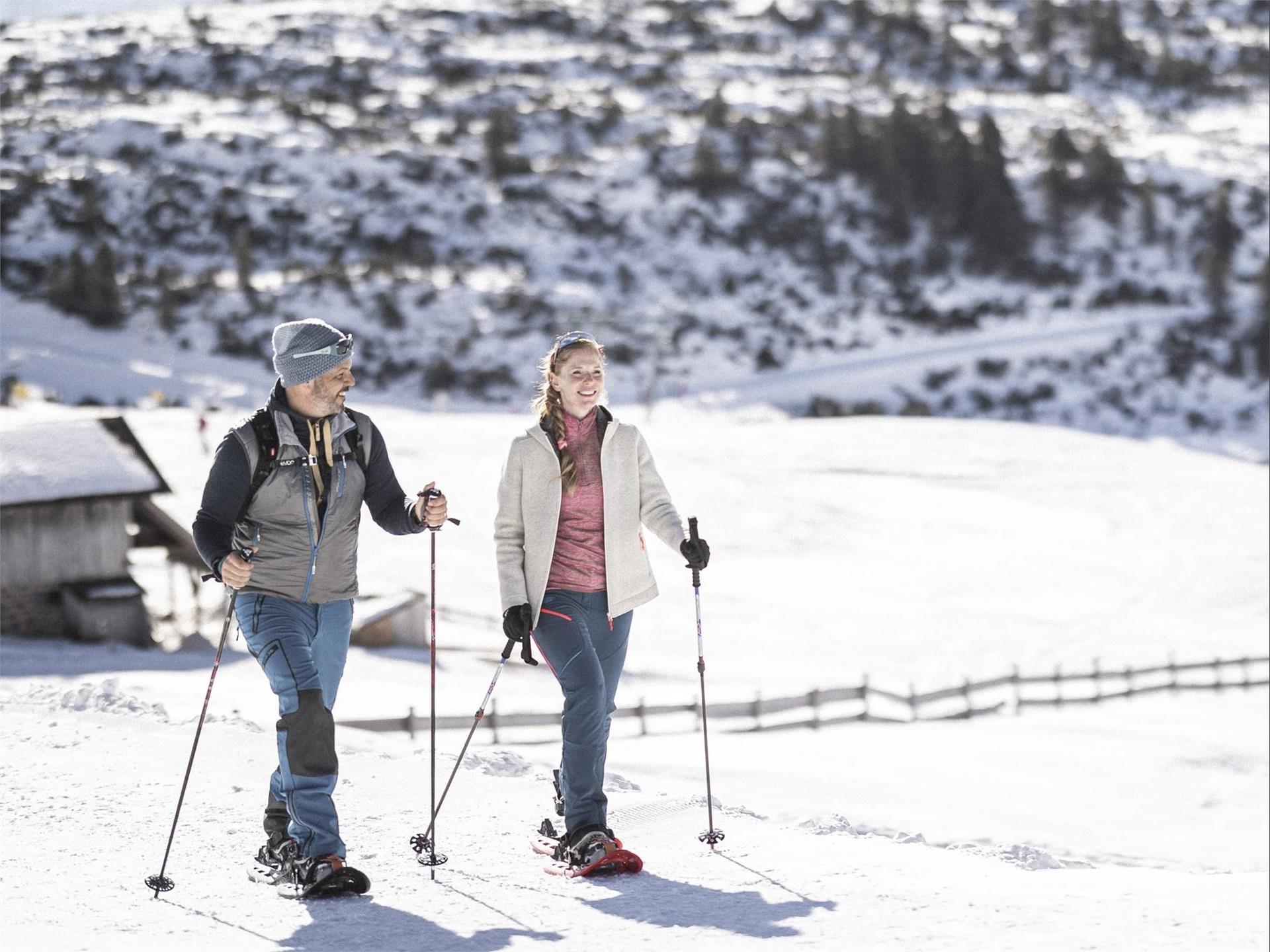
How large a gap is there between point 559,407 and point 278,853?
1.89m

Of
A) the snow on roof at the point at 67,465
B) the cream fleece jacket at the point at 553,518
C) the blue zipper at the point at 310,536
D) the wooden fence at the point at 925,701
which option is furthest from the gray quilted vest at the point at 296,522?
the snow on roof at the point at 67,465

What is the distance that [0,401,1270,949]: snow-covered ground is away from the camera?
186 inches

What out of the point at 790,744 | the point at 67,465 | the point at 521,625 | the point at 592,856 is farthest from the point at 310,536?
the point at 67,465

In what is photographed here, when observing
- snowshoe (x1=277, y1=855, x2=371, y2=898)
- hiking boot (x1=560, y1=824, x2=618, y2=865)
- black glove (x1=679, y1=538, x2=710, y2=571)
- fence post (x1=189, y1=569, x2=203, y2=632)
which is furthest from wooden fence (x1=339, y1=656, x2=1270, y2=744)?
fence post (x1=189, y1=569, x2=203, y2=632)

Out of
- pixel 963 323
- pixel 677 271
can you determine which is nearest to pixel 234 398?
pixel 677 271

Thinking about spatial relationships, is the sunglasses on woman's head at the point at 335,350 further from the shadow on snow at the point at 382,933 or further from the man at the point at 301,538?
the shadow on snow at the point at 382,933

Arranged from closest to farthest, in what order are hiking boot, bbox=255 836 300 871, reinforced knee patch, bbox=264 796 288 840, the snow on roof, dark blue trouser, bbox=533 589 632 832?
hiking boot, bbox=255 836 300 871
reinforced knee patch, bbox=264 796 288 840
dark blue trouser, bbox=533 589 632 832
the snow on roof

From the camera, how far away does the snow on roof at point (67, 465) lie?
17953mm

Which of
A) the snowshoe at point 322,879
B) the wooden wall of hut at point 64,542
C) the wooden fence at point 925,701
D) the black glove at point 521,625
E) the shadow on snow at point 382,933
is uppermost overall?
the black glove at point 521,625

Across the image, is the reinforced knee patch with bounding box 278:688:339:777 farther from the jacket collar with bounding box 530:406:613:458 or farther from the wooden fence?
the wooden fence

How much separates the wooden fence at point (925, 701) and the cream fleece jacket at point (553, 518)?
22.2 feet

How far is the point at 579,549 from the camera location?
16.9 feet

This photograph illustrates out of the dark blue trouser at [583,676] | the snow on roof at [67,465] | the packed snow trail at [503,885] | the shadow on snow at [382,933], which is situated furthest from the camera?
the snow on roof at [67,465]

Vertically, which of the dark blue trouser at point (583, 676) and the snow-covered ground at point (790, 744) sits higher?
the dark blue trouser at point (583, 676)
